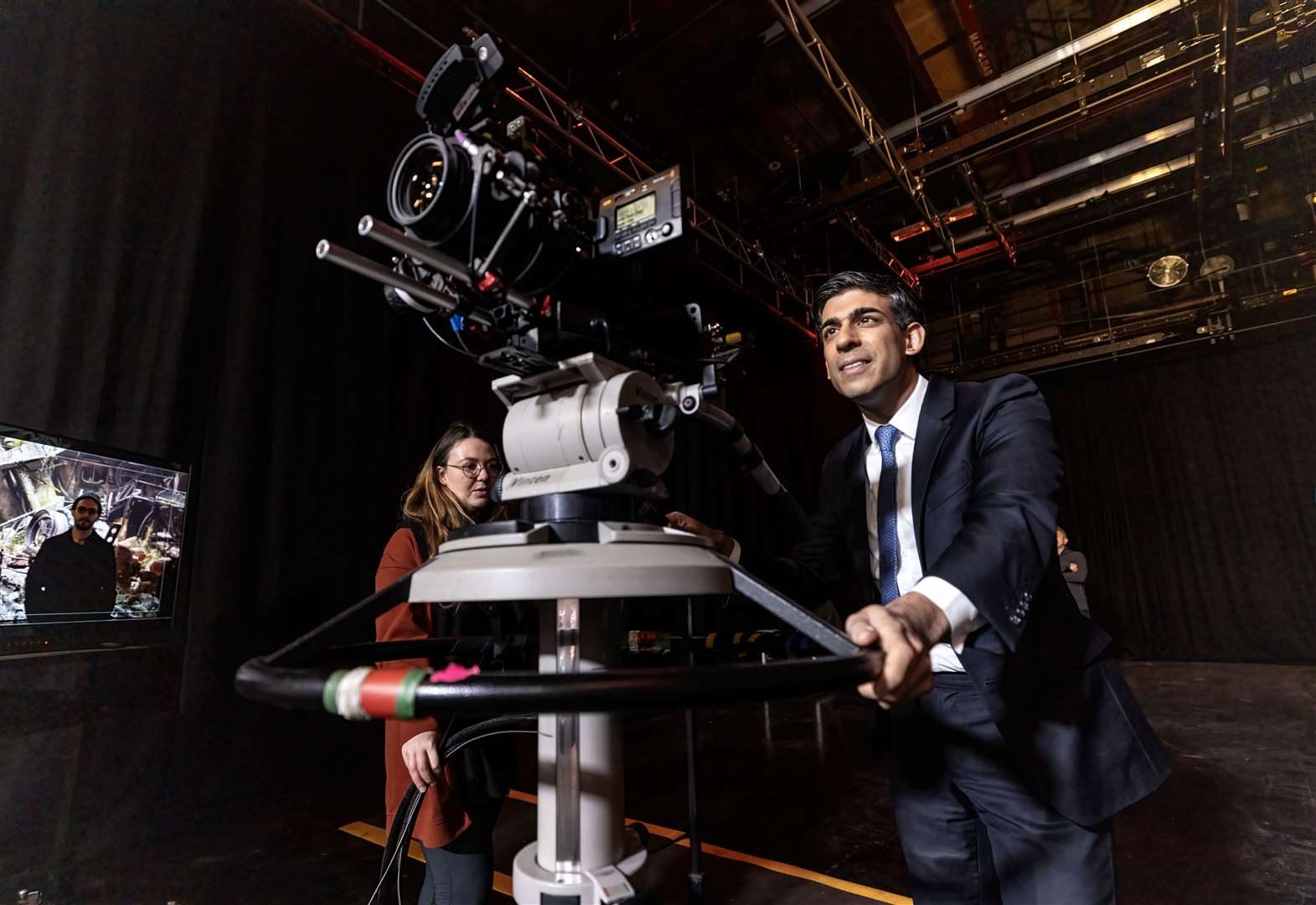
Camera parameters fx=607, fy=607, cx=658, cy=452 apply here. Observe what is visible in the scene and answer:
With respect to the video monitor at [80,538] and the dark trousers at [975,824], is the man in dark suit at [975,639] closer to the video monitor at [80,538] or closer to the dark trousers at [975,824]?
the dark trousers at [975,824]

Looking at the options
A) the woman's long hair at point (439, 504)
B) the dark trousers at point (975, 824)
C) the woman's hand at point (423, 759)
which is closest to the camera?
the woman's hand at point (423, 759)

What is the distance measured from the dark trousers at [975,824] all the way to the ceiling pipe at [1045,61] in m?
4.43

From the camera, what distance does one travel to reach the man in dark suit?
932 mm

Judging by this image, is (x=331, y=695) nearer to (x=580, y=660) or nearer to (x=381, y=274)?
(x=580, y=660)

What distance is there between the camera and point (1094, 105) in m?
4.16

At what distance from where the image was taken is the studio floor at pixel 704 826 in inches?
82.8

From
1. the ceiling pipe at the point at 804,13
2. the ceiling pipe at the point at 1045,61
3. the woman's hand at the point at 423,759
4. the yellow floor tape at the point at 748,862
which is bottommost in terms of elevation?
the yellow floor tape at the point at 748,862

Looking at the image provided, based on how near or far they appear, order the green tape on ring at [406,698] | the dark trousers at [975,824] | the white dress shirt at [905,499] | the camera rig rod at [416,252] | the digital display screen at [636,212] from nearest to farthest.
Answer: the green tape on ring at [406,698], the camera rig rod at [416,252], the digital display screen at [636,212], the dark trousers at [975,824], the white dress shirt at [905,499]

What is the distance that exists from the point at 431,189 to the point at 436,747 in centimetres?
90

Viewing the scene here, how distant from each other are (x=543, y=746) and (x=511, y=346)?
1.26 feet

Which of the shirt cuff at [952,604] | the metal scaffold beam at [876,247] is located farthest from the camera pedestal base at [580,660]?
the metal scaffold beam at [876,247]

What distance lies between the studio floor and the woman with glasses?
2.39 ft

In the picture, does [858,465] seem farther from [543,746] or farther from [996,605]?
[543,746]

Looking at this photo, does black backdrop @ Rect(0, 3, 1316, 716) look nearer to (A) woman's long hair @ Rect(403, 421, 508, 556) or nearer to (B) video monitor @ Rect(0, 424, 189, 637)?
(B) video monitor @ Rect(0, 424, 189, 637)
